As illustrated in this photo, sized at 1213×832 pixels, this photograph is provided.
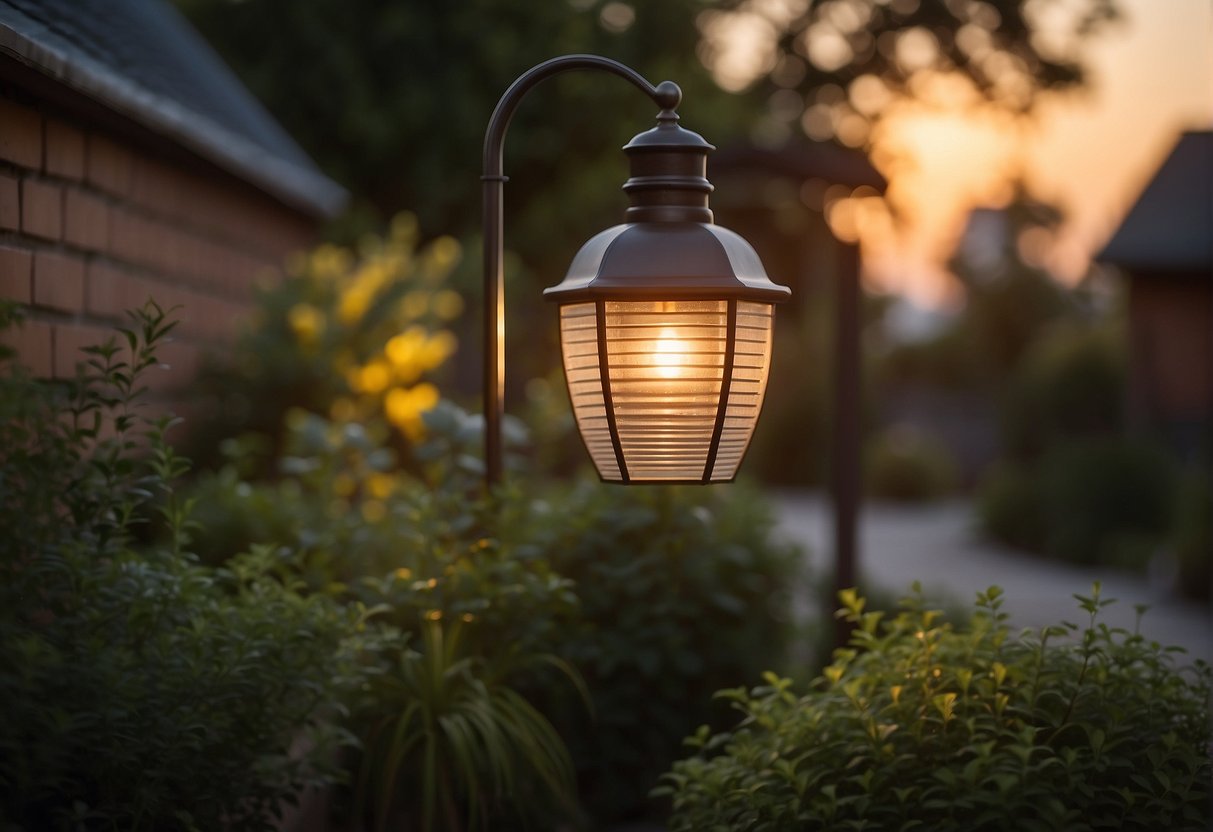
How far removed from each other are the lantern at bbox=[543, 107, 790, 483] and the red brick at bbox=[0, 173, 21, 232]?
2044 millimetres

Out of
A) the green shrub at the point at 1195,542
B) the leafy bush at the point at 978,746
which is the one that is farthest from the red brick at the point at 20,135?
the green shrub at the point at 1195,542

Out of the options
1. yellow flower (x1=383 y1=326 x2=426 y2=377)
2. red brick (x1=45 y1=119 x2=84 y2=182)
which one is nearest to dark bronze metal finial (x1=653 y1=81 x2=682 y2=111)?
red brick (x1=45 y1=119 x2=84 y2=182)

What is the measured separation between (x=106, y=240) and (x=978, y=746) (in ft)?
14.0

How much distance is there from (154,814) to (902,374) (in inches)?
1495

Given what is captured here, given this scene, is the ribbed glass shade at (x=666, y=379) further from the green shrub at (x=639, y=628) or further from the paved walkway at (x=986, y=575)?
→ the paved walkway at (x=986, y=575)

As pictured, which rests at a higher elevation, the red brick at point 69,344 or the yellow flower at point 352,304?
the yellow flower at point 352,304

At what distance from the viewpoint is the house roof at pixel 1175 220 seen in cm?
1711

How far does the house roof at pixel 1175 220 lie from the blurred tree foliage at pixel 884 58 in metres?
6.21

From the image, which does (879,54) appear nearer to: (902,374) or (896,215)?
(896,215)

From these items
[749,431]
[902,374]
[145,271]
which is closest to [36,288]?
[145,271]

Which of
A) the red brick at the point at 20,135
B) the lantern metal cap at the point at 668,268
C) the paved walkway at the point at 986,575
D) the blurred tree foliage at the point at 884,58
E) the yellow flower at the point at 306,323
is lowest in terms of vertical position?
the paved walkway at the point at 986,575

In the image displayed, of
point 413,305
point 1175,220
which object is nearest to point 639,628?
point 413,305

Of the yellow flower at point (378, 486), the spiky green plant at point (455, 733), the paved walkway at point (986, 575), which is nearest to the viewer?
the spiky green plant at point (455, 733)

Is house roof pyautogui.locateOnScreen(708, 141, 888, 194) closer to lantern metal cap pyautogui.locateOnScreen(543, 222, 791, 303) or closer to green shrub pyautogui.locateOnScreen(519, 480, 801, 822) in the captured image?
green shrub pyautogui.locateOnScreen(519, 480, 801, 822)
